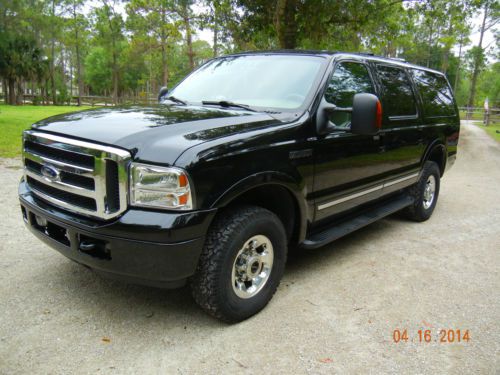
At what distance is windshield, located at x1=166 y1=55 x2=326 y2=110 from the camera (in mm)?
3639

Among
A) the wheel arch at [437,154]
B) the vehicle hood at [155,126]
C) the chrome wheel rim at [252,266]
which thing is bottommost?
the chrome wheel rim at [252,266]

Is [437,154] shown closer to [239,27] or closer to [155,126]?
[155,126]

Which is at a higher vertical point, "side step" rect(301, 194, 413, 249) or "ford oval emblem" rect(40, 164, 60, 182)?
"ford oval emblem" rect(40, 164, 60, 182)

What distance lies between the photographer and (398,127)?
465 centimetres

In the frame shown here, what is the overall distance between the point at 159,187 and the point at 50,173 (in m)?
0.93

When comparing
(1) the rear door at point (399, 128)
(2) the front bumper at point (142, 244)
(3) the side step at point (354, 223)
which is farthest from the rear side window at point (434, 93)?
(2) the front bumper at point (142, 244)

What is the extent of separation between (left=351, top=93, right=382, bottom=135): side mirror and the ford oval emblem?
7.22ft

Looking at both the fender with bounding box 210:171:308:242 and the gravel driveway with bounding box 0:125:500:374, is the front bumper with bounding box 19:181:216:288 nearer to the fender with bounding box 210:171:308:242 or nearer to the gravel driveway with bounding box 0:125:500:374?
the fender with bounding box 210:171:308:242

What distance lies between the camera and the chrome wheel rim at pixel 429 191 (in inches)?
229

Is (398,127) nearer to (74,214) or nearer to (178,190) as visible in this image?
(178,190)

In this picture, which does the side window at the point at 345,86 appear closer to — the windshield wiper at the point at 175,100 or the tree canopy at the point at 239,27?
the windshield wiper at the point at 175,100

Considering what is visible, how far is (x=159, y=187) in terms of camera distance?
2.53 meters

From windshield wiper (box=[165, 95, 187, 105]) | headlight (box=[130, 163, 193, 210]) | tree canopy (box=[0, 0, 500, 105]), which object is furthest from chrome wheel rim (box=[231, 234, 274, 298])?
tree canopy (box=[0, 0, 500, 105])

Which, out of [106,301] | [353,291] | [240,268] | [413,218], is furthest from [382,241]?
[106,301]
